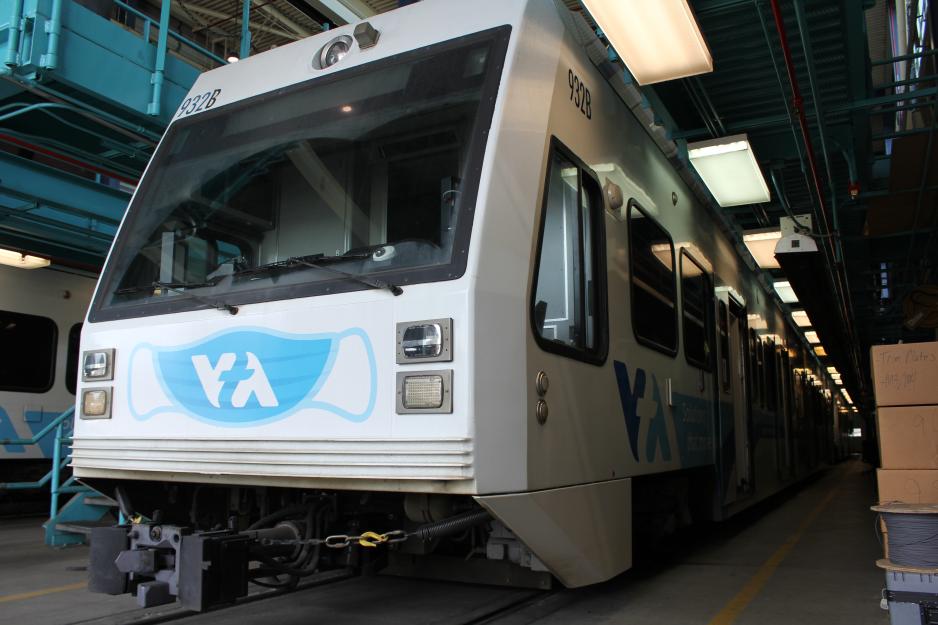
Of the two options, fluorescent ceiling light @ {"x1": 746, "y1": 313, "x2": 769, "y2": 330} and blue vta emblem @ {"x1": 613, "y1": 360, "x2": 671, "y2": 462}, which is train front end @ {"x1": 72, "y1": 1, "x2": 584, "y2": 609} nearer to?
blue vta emblem @ {"x1": 613, "y1": 360, "x2": 671, "y2": 462}

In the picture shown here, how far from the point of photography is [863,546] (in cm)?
729

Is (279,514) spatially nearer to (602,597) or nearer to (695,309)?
(602,597)

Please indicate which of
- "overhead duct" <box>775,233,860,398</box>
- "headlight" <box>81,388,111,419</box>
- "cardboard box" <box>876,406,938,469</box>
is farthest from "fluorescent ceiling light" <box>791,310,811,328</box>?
"headlight" <box>81,388,111,419</box>

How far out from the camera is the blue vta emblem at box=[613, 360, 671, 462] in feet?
14.5

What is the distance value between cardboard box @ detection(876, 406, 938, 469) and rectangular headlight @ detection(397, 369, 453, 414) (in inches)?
122

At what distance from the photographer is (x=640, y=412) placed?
4.72m

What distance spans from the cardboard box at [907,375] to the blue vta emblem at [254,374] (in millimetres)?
3251

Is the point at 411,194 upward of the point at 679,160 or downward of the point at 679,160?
downward

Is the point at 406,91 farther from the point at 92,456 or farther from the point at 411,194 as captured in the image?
the point at 92,456

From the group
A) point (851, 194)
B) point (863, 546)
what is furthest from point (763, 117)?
point (863, 546)

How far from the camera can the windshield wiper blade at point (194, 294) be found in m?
3.56

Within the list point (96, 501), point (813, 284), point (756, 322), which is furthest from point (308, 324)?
point (813, 284)

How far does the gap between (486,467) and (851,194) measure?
7172 mm

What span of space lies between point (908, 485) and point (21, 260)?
9.22 m
